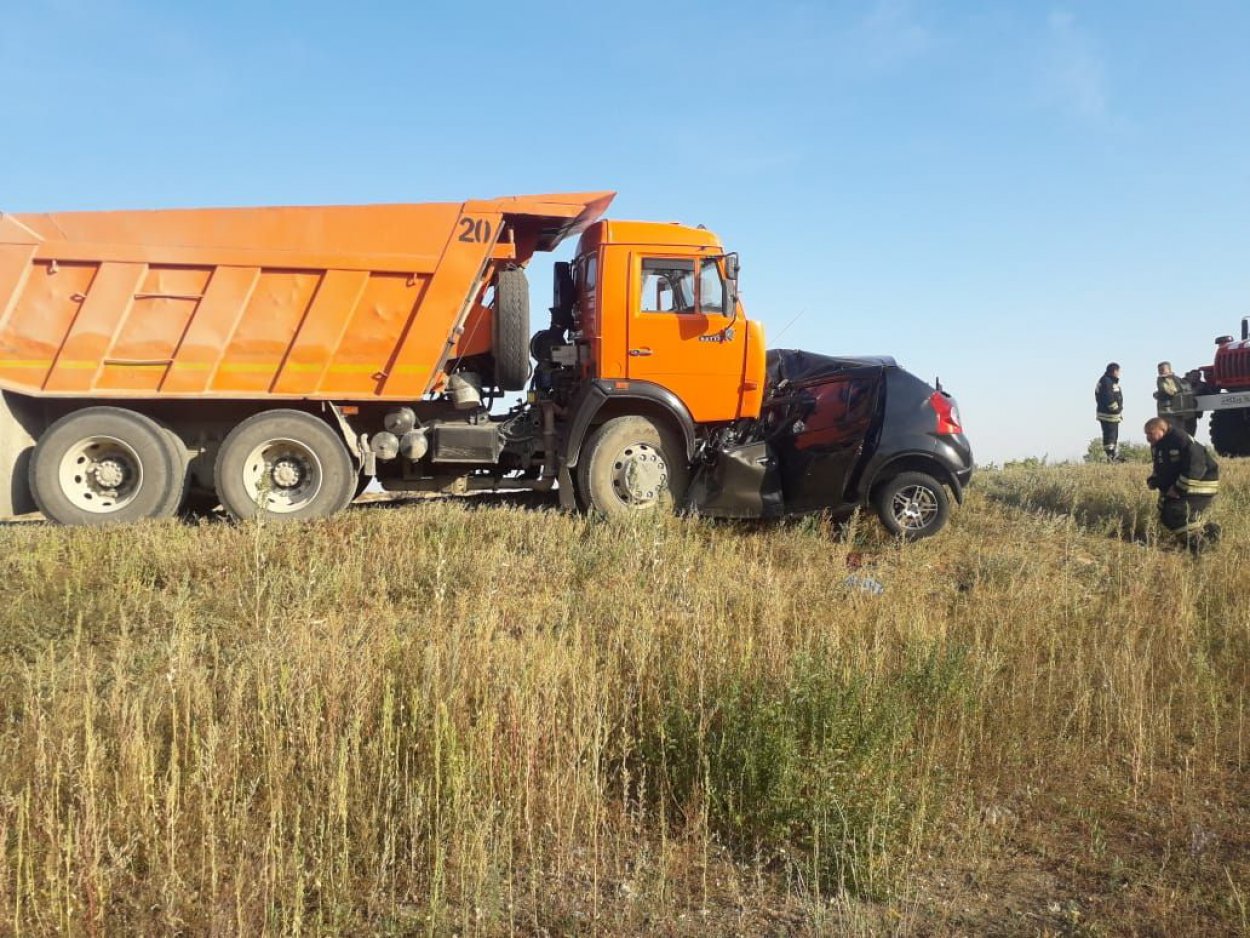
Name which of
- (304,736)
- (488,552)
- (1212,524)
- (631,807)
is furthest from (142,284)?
(1212,524)

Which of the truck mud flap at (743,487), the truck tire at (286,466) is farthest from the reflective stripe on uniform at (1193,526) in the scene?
the truck tire at (286,466)

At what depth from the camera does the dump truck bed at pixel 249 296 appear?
7.20 m

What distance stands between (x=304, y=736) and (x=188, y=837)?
0.47 m

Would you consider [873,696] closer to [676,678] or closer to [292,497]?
[676,678]

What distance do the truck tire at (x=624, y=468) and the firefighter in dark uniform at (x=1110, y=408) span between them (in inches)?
458

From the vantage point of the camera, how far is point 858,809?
3.01 m

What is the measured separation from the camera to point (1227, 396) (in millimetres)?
15359

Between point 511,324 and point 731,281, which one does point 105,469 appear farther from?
point 731,281

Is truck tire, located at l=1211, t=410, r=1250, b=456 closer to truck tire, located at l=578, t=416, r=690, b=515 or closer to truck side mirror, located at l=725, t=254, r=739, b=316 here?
truck side mirror, located at l=725, t=254, r=739, b=316

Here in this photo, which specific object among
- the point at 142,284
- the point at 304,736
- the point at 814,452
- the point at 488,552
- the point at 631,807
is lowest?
the point at 631,807

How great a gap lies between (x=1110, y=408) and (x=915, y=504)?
10.6 m

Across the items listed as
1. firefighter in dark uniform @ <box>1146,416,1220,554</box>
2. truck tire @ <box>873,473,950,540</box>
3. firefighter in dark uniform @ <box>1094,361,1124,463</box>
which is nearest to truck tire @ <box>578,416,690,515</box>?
truck tire @ <box>873,473,950,540</box>

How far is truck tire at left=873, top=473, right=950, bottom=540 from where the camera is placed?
7.58m

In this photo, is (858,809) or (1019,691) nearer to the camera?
(858,809)
